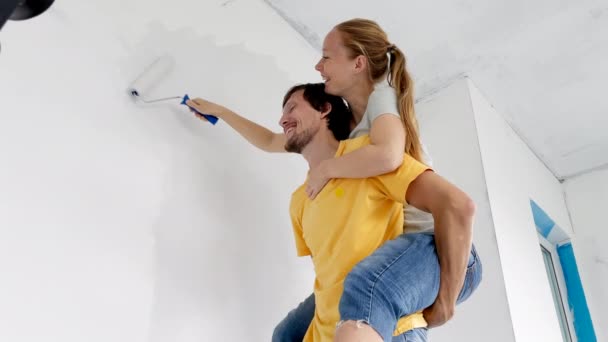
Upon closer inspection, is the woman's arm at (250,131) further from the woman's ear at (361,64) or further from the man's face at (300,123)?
the woman's ear at (361,64)

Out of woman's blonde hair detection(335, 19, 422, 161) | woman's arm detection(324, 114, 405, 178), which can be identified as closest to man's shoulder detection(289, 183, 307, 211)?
woman's arm detection(324, 114, 405, 178)

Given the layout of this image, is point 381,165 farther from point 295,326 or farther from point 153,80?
point 153,80

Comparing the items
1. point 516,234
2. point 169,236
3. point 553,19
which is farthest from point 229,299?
point 553,19

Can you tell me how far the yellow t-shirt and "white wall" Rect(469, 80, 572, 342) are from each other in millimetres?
833

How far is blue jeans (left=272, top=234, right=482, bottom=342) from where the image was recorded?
0.80 metres

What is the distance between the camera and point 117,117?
115 centimetres

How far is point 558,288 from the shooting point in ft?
8.15

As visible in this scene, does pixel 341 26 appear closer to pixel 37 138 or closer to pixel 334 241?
pixel 334 241

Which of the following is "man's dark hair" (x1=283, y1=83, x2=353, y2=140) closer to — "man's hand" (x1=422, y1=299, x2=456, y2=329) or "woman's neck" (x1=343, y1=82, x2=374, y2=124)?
"woman's neck" (x1=343, y1=82, x2=374, y2=124)

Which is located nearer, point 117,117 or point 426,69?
point 117,117

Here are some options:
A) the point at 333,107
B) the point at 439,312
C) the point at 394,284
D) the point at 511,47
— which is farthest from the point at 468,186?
the point at 394,284

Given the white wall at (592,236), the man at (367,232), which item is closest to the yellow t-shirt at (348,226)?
the man at (367,232)

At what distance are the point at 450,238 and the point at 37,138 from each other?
79cm

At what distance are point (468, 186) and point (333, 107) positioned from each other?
0.78 meters
